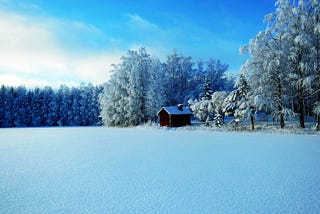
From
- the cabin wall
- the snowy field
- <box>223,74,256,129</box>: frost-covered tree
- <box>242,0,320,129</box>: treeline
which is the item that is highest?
<box>242,0,320,129</box>: treeline

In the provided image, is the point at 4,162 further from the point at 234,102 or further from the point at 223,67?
the point at 223,67

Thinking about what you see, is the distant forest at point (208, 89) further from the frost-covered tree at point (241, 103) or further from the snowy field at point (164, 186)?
the snowy field at point (164, 186)

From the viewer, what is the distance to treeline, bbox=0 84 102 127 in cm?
5041

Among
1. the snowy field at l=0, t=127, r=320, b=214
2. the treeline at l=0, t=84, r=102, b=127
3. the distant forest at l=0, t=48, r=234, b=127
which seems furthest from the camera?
the treeline at l=0, t=84, r=102, b=127

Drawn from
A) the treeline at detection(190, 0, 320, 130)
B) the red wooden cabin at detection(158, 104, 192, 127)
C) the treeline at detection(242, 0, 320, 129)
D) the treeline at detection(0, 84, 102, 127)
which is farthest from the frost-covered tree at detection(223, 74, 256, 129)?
the treeline at detection(0, 84, 102, 127)

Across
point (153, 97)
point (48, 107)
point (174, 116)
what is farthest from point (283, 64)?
point (48, 107)

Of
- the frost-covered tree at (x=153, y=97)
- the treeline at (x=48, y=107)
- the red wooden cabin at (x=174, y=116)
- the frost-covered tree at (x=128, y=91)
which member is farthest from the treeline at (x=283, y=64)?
the treeline at (x=48, y=107)

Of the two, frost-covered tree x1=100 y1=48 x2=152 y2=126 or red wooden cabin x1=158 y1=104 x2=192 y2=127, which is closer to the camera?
red wooden cabin x1=158 y1=104 x2=192 y2=127

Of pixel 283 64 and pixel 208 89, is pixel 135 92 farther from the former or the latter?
pixel 283 64

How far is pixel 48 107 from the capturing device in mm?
53938

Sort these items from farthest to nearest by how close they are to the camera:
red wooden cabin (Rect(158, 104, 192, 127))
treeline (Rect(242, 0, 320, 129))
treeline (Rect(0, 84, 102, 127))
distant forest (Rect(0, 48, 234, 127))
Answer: treeline (Rect(0, 84, 102, 127)) → distant forest (Rect(0, 48, 234, 127)) → red wooden cabin (Rect(158, 104, 192, 127)) → treeline (Rect(242, 0, 320, 129))

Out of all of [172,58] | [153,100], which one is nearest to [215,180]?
[153,100]

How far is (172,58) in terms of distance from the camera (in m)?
46.2

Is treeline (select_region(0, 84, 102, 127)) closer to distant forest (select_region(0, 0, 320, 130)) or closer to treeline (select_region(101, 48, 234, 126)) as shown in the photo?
distant forest (select_region(0, 0, 320, 130))
